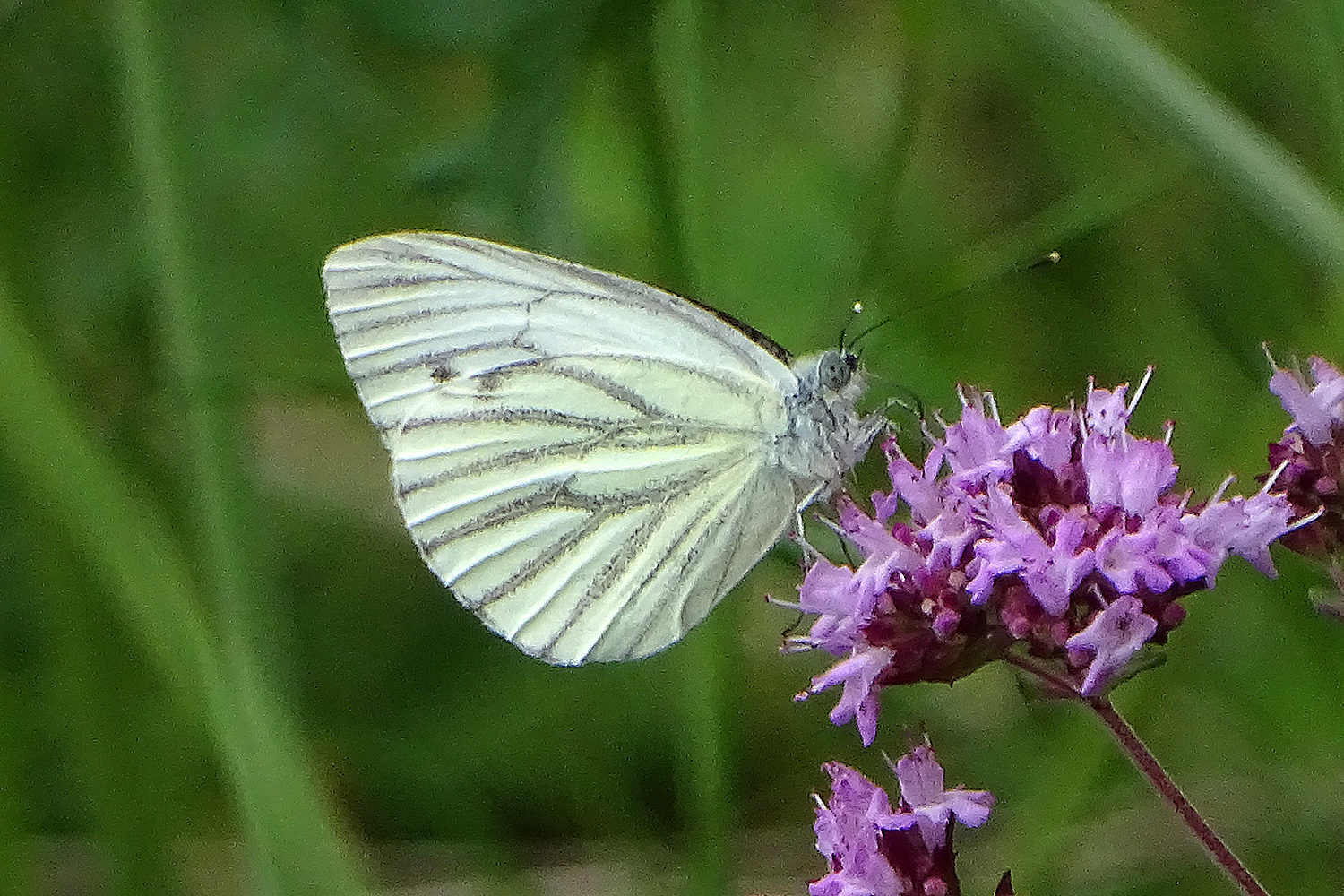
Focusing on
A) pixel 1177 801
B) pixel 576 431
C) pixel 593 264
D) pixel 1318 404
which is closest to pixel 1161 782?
pixel 1177 801

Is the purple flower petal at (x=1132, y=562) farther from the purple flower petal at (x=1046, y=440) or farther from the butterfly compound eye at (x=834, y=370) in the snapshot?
the butterfly compound eye at (x=834, y=370)

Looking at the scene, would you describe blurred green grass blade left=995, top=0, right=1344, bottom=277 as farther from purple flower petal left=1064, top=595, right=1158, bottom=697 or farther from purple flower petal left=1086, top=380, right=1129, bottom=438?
purple flower petal left=1064, top=595, right=1158, bottom=697

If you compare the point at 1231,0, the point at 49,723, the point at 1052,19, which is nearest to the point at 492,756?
the point at 49,723

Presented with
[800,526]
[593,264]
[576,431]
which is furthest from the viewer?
[593,264]

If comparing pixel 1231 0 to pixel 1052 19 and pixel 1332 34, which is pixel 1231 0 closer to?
pixel 1332 34

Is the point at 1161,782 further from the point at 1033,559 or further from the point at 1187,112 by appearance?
the point at 1187,112

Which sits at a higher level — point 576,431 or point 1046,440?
point 576,431

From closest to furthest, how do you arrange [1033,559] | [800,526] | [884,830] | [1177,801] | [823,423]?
[1177,801]
[1033,559]
[884,830]
[800,526]
[823,423]
